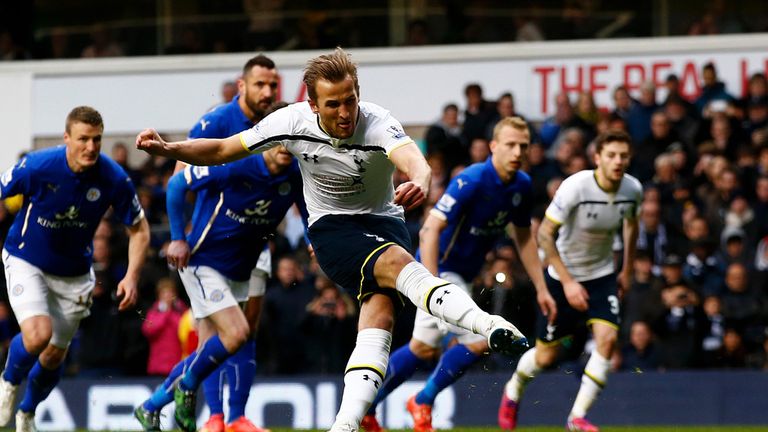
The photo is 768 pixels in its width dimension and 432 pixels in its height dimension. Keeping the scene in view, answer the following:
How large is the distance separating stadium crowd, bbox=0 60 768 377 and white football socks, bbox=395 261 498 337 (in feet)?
20.3

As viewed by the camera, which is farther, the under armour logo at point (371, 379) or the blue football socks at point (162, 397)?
the blue football socks at point (162, 397)

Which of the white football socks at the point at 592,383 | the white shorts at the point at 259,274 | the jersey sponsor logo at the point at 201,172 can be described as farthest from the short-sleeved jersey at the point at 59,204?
the white football socks at the point at 592,383

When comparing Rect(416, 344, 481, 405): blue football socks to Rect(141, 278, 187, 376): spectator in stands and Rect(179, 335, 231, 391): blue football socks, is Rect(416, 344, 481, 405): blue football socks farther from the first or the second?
Rect(141, 278, 187, 376): spectator in stands

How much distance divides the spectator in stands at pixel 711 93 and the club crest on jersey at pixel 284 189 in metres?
8.61

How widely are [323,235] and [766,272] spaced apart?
841 centimetres

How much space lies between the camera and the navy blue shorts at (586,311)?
12961mm

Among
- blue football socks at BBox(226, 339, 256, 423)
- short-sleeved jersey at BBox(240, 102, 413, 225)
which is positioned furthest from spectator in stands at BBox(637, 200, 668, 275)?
short-sleeved jersey at BBox(240, 102, 413, 225)

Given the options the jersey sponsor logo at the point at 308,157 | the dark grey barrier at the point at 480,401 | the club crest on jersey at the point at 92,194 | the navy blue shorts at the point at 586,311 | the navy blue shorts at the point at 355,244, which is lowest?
the dark grey barrier at the point at 480,401

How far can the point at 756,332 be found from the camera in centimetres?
1606

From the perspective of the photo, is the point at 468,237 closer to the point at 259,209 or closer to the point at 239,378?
the point at 259,209

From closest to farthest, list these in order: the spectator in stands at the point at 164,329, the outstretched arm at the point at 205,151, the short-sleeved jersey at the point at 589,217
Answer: the outstretched arm at the point at 205,151
the short-sleeved jersey at the point at 589,217
the spectator in stands at the point at 164,329

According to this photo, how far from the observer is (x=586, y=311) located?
1305 centimetres

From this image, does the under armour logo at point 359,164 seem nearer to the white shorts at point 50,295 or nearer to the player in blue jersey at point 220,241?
the player in blue jersey at point 220,241

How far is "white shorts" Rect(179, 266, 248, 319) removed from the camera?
11539mm
